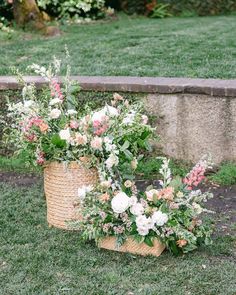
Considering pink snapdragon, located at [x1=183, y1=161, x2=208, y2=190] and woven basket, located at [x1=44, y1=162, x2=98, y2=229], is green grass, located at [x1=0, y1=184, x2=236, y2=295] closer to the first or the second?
woven basket, located at [x1=44, y1=162, x2=98, y2=229]

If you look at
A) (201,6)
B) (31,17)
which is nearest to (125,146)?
(31,17)

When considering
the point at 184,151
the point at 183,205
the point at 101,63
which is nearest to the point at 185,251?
the point at 183,205

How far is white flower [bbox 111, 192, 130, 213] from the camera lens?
365 cm

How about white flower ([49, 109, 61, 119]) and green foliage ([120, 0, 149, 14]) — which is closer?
white flower ([49, 109, 61, 119])

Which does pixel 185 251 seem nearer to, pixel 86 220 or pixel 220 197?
pixel 86 220

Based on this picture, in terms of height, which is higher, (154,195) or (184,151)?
(154,195)

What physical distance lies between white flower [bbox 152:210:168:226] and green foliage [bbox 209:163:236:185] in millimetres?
1486

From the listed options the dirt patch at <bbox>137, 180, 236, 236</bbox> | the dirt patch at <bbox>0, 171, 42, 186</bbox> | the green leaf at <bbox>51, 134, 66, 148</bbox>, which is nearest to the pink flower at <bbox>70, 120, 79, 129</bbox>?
the green leaf at <bbox>51, 134, 66, 148</bbox>

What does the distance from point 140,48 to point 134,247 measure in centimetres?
418

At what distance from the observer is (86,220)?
3.83 m

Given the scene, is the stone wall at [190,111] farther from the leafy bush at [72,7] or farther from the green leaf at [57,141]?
the leafy bush at [72,7]

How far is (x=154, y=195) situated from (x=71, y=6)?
665cm

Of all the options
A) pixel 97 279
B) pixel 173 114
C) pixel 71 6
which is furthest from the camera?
pixel 71 6

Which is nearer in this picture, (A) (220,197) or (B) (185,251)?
(B) (185,251)
